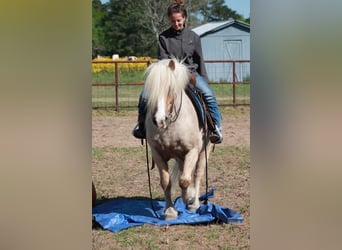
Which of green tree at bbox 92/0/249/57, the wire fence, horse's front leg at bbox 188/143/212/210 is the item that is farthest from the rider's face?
the wire fence

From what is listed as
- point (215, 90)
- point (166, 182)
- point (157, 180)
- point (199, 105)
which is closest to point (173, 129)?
point (199, 105)

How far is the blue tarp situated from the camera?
302cm

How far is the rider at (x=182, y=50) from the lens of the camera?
2846mm

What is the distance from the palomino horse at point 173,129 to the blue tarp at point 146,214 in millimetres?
77

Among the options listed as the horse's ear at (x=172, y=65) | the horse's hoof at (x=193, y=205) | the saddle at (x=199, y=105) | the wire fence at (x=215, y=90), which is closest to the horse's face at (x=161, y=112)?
the horse's ear at (x=172, y=65)

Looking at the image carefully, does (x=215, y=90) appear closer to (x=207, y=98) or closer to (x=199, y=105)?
(x=207, y=98)

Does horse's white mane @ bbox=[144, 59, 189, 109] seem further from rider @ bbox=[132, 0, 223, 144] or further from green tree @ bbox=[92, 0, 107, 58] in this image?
green tree @ bbox=[92, 0, 107, 58]

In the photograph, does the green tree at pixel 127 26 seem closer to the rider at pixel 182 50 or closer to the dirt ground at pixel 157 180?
the rider at pixel 182 50

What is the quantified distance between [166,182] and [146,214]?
261 millimetres
